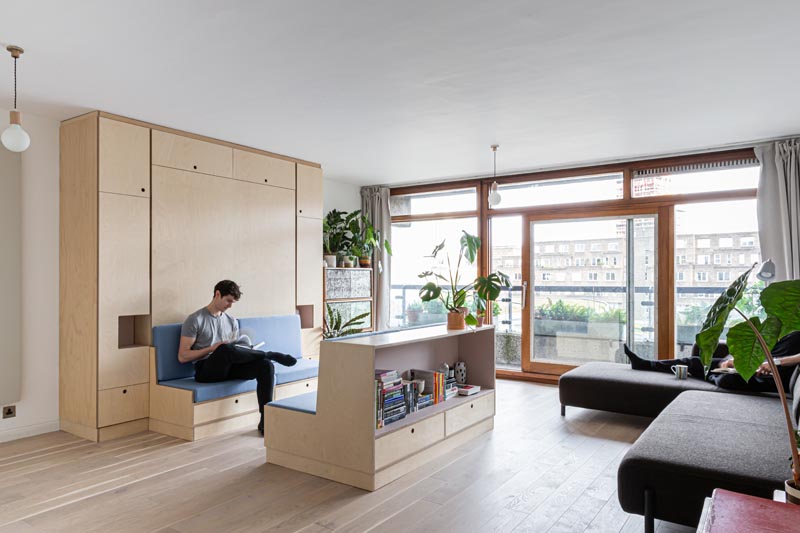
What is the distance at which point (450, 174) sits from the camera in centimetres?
708

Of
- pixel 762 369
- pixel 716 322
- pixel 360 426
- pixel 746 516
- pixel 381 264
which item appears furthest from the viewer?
pixel 381 264

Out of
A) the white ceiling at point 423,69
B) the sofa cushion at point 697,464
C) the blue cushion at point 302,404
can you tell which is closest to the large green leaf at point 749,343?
the sofa cushion at point 697,464

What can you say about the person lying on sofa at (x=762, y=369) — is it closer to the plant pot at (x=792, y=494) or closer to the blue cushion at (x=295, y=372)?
the plant pot at (x=792, y=494)

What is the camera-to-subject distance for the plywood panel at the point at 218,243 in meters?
4.74

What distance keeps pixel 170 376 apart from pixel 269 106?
2.43 metres

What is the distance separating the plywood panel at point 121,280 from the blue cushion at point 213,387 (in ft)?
A: 1.17

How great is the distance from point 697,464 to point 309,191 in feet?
16.1

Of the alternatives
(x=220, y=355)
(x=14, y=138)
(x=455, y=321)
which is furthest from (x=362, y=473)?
(x=14, y=138)

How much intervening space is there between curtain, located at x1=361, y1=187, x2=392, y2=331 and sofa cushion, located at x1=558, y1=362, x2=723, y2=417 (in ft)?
11.3

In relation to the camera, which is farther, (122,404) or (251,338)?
(251,338)

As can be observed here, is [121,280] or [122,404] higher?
[121,280]

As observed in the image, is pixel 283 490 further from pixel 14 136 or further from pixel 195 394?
pixel 14 136

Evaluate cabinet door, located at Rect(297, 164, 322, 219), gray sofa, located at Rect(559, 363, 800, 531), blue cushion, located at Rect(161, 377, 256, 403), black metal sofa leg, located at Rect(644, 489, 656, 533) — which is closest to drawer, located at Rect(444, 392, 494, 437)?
gray sofa, located at Rect(559, 363, 800, 531)

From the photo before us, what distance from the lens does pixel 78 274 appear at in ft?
14.4
